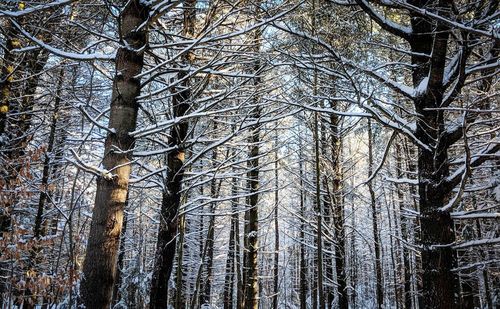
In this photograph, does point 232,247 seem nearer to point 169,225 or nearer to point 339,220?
point 339,220

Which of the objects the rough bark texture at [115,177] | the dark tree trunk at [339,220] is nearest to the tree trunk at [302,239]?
the dark tree trunk at [339,220]

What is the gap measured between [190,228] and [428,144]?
48.8 ft

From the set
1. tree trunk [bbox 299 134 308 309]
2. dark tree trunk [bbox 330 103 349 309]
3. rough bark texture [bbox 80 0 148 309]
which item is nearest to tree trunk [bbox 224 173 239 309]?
tree trunk [bbox 299 134 308 309]

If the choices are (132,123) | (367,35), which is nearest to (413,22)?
(367,35)

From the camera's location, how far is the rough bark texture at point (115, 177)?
290 cm

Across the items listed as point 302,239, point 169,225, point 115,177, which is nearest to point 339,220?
point 302,239

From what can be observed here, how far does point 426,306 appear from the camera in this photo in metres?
3.73

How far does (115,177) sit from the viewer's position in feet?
10.3

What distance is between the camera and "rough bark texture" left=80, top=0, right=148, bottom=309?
290cm

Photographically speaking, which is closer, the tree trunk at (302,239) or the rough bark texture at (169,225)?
the rough bark texture at (169,225)

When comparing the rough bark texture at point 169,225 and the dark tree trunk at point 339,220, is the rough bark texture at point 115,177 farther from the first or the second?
the dark tree trunk at point 339,220

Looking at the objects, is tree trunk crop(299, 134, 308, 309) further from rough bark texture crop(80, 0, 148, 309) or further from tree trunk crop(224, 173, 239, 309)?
rough bark texture crop(80, 0, 148, 309)

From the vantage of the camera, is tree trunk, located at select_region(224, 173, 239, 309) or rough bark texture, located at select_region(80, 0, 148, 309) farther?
tree trunk, located at select_region(224, 173, 239, 309)

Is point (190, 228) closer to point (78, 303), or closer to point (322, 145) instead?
point (322, 145)
